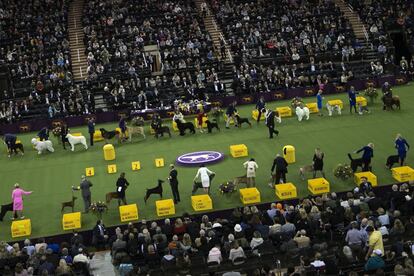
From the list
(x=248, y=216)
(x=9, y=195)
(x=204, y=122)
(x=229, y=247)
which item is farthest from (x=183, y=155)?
(x=229, y=247)

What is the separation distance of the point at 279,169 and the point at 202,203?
3.57 m

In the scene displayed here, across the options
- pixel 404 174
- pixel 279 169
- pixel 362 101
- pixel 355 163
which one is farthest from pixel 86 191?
pixel 362 101

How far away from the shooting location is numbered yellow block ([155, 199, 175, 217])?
91.8ft

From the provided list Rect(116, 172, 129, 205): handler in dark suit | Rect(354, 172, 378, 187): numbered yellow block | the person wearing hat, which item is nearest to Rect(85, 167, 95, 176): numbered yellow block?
Rect(116, 172, 129, 205): handler in dark suit

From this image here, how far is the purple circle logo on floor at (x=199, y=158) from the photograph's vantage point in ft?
112

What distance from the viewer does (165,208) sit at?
91.9ft

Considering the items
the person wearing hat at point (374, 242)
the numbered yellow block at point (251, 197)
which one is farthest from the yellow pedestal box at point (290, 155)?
the person wearing hat at point (374, 242)

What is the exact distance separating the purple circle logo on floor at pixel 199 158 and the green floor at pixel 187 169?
406 mm

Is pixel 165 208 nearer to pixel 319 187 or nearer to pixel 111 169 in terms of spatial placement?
pixel 319 187

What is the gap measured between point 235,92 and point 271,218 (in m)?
24.8

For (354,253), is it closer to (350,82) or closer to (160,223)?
(160,223)

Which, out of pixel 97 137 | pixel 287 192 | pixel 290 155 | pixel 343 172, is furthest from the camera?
pixel 97 137

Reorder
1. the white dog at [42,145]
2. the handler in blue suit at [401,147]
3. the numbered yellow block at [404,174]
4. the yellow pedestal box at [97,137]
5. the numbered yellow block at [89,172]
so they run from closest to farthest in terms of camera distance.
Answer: the numbered yellow block at [404,174] < the handler in blue suit at [401,147] < the numbered yellow block at [89,172] < the white dog at [42,145] < the yellow pedestal box at [97,137]

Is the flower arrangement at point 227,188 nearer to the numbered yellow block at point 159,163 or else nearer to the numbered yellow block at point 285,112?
the numbered yellow block at point 159,163
